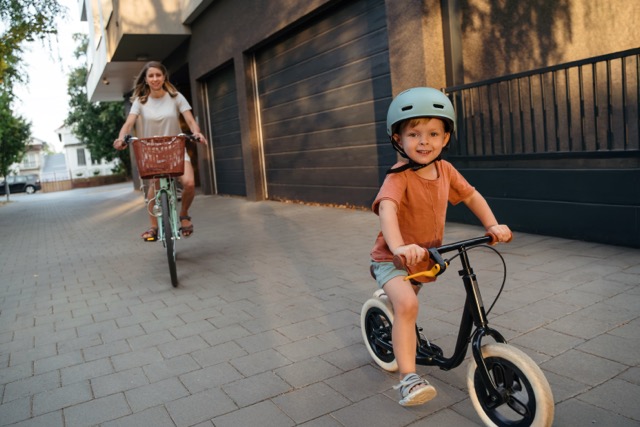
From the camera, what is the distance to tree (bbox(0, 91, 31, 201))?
1062 inches

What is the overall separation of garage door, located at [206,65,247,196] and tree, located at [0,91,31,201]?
629 inches

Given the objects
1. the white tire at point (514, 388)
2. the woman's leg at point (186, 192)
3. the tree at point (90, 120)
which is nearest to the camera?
the white tire at point (514, 388)

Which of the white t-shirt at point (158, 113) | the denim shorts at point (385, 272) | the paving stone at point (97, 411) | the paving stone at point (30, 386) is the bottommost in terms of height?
the paving stone at point (97, 411)

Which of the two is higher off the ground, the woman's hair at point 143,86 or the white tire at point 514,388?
the woman's hair at point 143,86

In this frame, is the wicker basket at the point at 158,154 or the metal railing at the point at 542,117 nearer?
the wicker basket at the point at 158,154

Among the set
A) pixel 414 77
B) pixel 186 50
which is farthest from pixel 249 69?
pixel 414 77

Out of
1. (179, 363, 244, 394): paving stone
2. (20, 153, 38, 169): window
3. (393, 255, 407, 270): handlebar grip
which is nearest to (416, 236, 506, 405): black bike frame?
(393, 255, 407, 270): handlebar grip

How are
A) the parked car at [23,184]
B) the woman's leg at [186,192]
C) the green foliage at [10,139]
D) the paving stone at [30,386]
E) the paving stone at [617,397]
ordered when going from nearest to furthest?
the paving stone at [617,397]
the paving stone at [30,386]
the woman's leg at [186,192]
the green foliage at [10,139]
the parked car at [23,184]

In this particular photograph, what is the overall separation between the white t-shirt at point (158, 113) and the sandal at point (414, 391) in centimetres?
410

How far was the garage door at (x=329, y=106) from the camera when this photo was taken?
828 cm

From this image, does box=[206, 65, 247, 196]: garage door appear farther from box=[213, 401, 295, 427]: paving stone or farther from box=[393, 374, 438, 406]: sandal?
box=[393, 374, 438, 406]: sandal

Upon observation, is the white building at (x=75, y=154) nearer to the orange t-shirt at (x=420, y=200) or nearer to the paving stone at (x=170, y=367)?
the paving stone at (x=170, y=367)

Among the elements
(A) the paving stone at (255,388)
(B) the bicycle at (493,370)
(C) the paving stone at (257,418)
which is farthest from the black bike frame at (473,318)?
(A) the paving stone at (255,388)

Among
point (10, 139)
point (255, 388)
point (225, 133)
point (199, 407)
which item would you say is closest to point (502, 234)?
point (255, 388)
